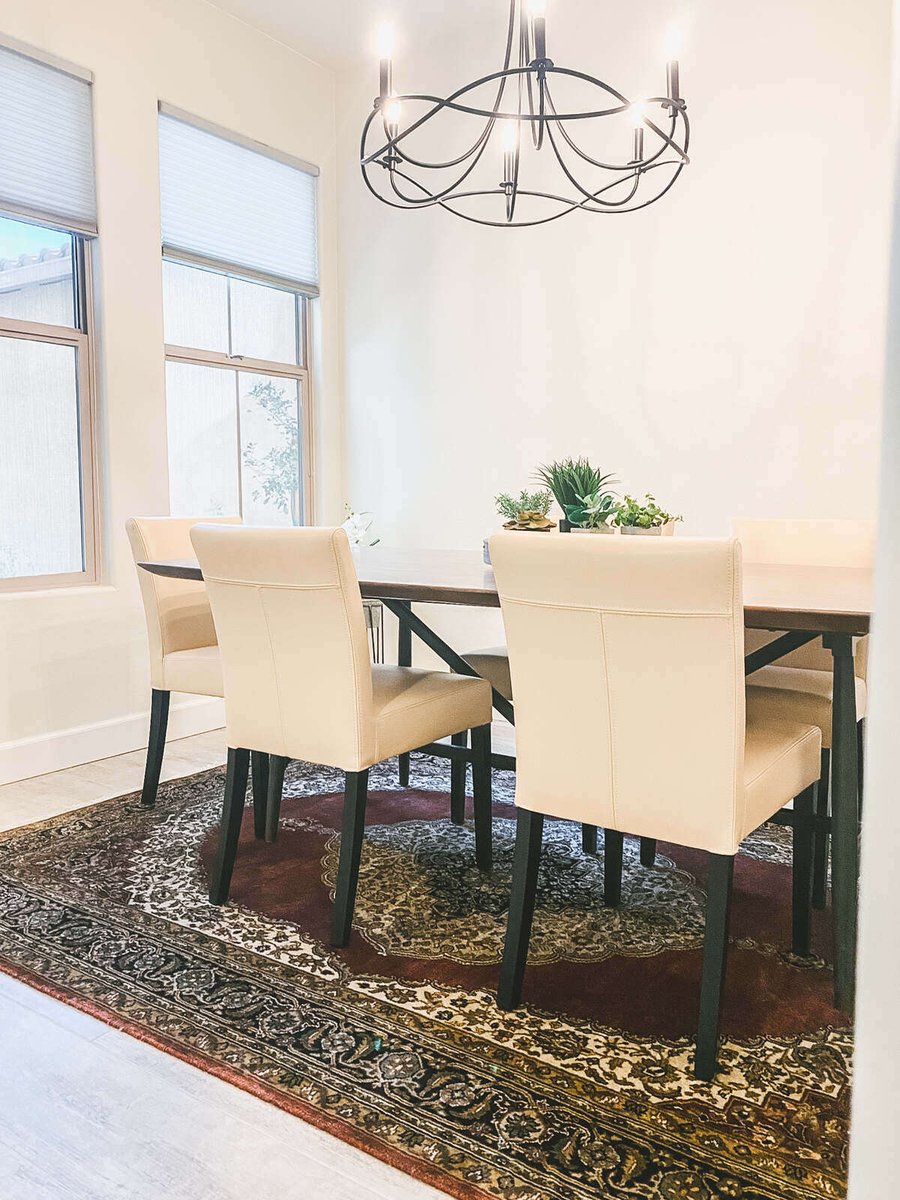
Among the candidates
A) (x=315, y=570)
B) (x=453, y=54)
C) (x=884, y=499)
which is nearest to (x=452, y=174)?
(x=453, y=54)

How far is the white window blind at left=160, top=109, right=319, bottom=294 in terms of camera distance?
12.6 ft

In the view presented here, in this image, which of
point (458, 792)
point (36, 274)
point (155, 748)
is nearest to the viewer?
point (458, 792)

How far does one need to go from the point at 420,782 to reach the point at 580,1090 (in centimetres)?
183

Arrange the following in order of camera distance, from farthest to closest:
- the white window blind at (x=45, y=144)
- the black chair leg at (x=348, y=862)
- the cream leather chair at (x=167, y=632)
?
the white window blind at (x=45, y=144) < the cream leather chair at (x=167, y=632) < the black chair leg at (x=348, y=862)

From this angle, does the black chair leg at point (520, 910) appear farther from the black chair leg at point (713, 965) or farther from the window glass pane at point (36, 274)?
the window glass pane at point (36, 274)

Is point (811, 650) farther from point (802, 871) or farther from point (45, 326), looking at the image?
point (45, 326)

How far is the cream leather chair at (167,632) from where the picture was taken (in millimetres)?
2867

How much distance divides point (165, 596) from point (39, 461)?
900 millimetres

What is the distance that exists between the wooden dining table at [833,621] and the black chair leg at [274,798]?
59cm

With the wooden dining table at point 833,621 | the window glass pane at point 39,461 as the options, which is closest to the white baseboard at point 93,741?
the window glass pane at point 39,461

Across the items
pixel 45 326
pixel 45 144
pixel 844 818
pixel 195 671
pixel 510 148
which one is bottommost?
pixel 844 818

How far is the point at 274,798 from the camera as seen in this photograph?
266 centimetres

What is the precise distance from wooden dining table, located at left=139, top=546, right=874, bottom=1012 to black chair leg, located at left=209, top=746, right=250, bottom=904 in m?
0.51

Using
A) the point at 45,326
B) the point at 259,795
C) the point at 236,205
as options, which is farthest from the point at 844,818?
the point at 236,205
